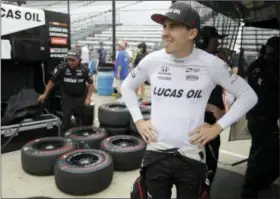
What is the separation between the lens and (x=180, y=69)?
1596mm

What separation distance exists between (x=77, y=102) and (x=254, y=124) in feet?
8.80

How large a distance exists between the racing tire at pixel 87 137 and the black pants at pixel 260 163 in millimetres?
1886

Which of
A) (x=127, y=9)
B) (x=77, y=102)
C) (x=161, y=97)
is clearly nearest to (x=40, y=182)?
(x=77, y=102)

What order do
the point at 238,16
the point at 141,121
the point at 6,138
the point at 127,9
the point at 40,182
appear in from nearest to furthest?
the point at 141,121 < the point at 40,182 < the point at 6,138 < the point at 238,16 < the point at 127,9

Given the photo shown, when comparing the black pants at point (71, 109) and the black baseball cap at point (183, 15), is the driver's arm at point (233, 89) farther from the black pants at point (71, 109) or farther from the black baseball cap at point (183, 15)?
the black pants at point (71, 109)

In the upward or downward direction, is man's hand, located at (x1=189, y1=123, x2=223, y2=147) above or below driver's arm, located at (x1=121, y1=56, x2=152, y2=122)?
below

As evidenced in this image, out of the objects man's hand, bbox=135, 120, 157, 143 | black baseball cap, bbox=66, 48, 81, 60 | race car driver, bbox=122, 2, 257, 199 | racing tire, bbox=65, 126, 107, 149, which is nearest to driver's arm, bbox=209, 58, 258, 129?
race car driver, bbox=122, 2, 257, 199

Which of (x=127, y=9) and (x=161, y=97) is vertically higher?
(x=127, y=9)

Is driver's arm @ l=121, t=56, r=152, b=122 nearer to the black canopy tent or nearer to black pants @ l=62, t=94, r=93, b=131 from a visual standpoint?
the black canopy tent

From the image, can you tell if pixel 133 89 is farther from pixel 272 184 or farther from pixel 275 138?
pixel 272 184

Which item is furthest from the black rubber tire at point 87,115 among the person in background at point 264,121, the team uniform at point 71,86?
the person in background at point 264,121

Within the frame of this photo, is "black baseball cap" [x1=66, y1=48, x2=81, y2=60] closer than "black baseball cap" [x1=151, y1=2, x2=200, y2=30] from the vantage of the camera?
No

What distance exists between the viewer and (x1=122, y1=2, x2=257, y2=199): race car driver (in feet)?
5.11

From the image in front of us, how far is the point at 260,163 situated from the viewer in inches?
115
